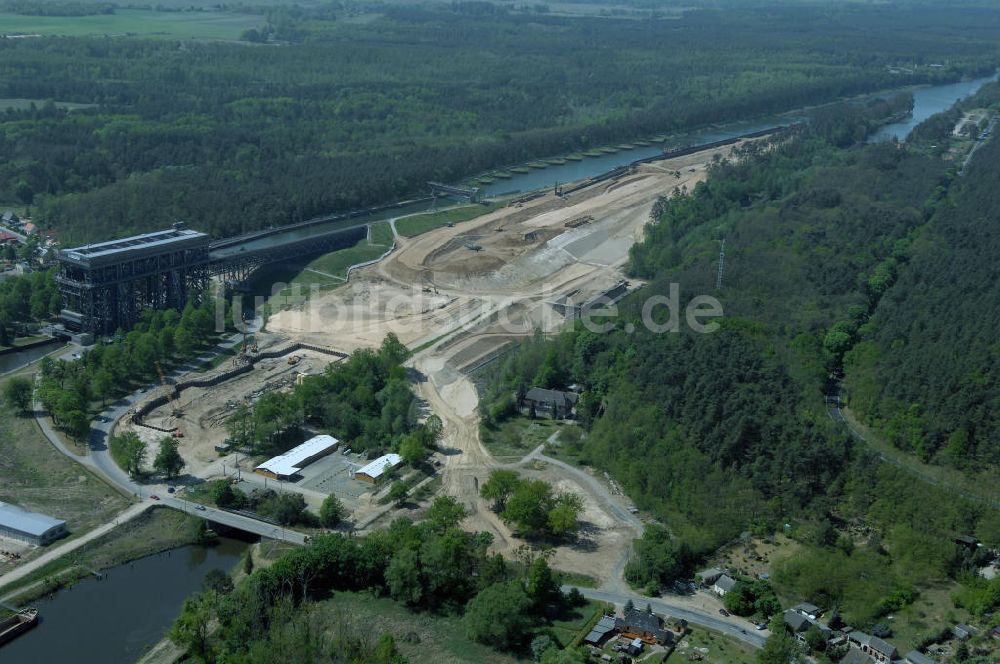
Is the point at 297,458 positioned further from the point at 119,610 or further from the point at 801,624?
the point at 801,624

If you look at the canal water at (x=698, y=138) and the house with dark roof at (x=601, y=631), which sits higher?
the canal water at (x=698, y=138)

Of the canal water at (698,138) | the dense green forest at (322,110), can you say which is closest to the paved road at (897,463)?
the dense green forest at (322,110)

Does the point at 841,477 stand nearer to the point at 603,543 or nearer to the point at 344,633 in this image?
the point at 603,543

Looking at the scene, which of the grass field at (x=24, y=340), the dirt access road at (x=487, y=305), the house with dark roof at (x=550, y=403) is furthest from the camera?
the grass field at (x=24, y=340)

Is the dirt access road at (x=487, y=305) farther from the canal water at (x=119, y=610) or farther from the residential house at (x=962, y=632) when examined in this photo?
the residential house at (x=962, y=632)

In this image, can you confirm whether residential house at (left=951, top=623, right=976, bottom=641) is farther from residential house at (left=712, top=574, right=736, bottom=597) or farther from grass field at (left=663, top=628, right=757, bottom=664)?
residential house at (left=712, top=574, right=736, bottom=597)

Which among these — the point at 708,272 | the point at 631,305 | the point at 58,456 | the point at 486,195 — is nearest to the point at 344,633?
the point at 58,456
